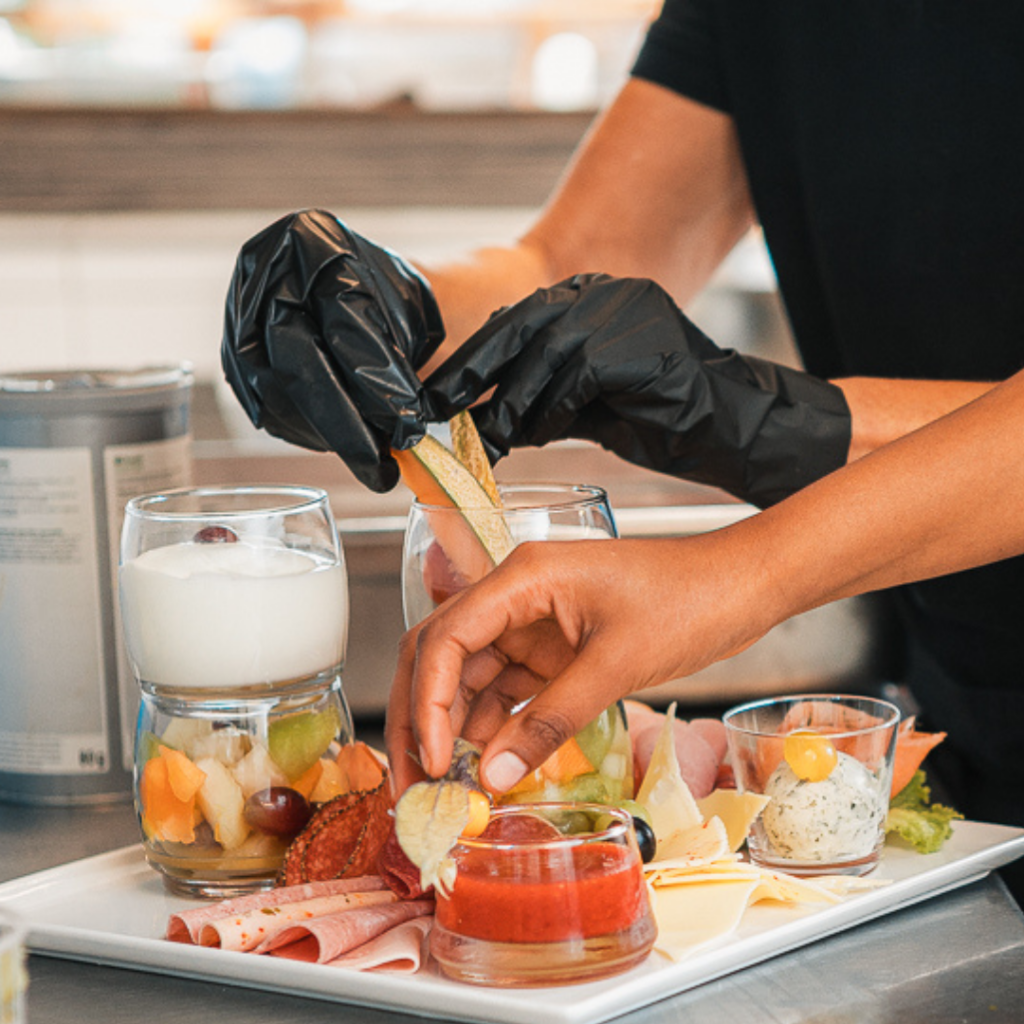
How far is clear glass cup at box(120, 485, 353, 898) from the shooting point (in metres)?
0.89

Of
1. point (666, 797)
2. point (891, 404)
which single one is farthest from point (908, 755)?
point (891, 404)

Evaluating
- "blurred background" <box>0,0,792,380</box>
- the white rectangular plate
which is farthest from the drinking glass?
"blurred background" <box>0,0,792,380</box>

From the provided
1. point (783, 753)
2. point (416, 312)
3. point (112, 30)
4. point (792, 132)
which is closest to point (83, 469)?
point (416, 312)

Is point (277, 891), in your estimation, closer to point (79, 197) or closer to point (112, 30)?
point (79, 197)

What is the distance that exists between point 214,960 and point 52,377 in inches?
22.7

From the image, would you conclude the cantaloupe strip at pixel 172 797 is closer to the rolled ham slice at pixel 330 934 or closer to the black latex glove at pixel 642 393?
the rolled ham slice at pixel 330 934

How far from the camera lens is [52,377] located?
3.84ft

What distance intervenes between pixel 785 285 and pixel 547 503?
715 millimetres

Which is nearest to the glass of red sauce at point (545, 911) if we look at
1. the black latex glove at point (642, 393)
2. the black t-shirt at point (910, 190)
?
the black latex glove at point (642, 393)

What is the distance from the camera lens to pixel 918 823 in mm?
917

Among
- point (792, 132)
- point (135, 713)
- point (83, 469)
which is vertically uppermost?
point (792, 132)

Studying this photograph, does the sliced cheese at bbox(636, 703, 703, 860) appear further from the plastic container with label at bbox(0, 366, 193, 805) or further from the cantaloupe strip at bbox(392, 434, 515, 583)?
the plastic container with label at bbox(0, 366, 193, 805)

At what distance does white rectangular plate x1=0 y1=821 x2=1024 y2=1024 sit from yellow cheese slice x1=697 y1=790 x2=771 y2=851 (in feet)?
0.24

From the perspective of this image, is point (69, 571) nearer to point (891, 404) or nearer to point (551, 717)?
point (551, 717)
